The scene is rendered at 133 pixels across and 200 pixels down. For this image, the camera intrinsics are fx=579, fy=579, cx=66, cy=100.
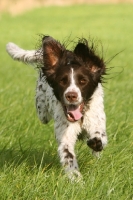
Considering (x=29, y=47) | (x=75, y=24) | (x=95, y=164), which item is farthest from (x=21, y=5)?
(x=95, y=164)

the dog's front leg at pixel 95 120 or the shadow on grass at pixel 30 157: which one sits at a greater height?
the dog's front leg at pixel 95 120

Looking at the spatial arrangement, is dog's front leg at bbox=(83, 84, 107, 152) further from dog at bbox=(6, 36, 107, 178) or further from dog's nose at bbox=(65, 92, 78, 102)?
dog's nose at bbox=(65, 92, 78, 102)

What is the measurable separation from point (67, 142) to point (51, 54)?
0.90 meters

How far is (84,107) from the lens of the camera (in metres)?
5.70

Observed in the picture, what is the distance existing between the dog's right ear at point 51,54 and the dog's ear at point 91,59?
0.17 meters

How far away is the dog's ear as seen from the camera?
577 centimetres

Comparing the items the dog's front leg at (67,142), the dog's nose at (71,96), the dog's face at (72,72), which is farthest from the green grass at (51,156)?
the dog's nose at (71,96)

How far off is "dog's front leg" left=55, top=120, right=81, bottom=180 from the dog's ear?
0.55m

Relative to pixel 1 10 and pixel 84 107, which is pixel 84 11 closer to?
pixel 1 10

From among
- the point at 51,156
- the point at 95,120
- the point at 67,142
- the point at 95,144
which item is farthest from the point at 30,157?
the point at 95,144

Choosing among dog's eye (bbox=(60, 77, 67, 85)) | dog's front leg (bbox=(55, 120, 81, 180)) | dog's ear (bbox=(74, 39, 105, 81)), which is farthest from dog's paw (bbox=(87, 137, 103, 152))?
dog's ear (bbox=(74, 39, 105, 81))

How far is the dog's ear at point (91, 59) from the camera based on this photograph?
5766 millimetres

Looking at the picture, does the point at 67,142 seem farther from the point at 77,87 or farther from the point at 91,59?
the point at 91,59

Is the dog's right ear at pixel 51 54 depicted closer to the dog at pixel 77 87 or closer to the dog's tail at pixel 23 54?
the dog at pixel 77 87
